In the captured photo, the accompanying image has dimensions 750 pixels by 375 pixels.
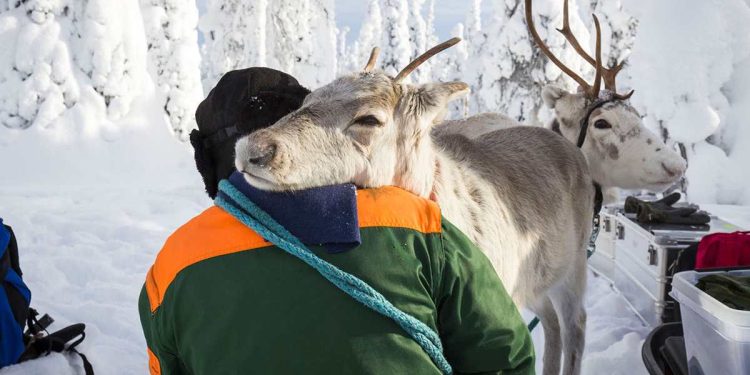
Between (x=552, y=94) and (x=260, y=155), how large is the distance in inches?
108

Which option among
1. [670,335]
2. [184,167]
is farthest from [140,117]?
[670,335]

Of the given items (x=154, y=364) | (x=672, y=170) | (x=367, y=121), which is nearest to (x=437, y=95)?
(x=367, y=121)

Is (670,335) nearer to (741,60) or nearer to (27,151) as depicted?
(741,60)

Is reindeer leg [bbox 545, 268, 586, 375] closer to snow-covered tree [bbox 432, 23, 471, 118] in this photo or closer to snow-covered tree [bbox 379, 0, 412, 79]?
snow-covered tree [bbox 379, 0, 412, 79]

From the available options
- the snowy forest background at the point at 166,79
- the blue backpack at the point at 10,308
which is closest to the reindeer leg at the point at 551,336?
the blue backpack at the point at 10,308

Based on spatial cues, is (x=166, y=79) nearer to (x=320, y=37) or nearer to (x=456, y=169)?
(x=320, y=37)

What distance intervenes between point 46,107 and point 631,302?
12658 mm

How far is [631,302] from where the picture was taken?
4.29 m

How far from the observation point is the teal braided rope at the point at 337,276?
43.6 inches

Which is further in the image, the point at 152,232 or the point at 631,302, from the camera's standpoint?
the point at 152,232

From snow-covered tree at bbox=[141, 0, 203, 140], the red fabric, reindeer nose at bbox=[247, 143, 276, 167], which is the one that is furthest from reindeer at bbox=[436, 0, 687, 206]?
snow-covered tree at bbox=[141, 0, 203, 140]

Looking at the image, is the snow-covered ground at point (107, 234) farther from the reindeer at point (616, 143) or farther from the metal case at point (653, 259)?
the reindeer at point (616, 143)

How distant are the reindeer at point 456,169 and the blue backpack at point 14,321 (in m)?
2.24

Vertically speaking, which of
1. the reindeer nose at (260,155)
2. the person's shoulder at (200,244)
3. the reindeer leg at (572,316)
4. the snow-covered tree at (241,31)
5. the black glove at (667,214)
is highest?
the snow-covered tree at (241,31)
